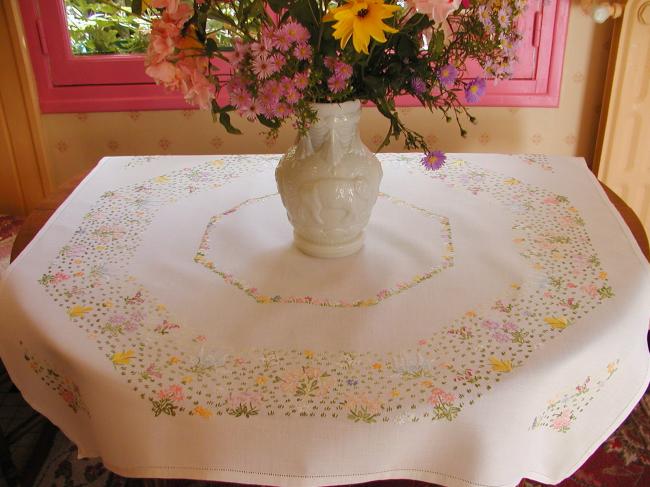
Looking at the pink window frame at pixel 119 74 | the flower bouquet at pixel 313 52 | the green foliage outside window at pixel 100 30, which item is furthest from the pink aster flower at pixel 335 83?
the green foliage outside window at pixel 100 30

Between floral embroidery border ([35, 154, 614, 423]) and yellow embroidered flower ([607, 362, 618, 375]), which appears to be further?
yellow embroidered flower ([607, 362, 618, 375])

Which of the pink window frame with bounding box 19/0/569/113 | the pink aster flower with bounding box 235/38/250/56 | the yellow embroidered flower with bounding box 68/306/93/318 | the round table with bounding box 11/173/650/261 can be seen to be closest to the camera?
the pink aster flower with bounding box 235/38/250/56

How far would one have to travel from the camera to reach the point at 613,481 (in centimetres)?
186

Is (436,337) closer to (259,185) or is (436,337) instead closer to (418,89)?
(418,89)

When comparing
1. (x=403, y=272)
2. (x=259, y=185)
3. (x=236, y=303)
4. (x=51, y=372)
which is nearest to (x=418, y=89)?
(x=403, y=272)

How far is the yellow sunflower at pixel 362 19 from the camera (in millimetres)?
945

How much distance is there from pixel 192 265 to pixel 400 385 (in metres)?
0.53

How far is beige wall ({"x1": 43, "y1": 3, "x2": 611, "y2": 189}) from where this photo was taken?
234 cm

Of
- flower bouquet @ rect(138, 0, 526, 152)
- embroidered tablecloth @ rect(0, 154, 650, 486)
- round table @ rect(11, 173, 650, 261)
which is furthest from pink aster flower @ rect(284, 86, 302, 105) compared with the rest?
round table @ rect(11, 173, 650, 261)

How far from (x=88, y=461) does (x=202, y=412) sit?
3.88ft

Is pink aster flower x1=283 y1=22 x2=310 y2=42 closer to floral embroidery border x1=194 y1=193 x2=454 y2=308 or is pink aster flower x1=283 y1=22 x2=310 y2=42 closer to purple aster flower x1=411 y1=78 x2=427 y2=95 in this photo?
purple aster flower x1=411 y1=78 x2=427 y2=95

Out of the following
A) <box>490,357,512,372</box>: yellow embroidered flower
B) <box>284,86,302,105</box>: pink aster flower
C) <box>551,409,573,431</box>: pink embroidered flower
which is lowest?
<box>551,409,573,431</box>: pink embroidered flower

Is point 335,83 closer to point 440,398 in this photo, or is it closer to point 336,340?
point 336,340

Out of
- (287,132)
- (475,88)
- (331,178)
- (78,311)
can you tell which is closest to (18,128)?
(287,132)
